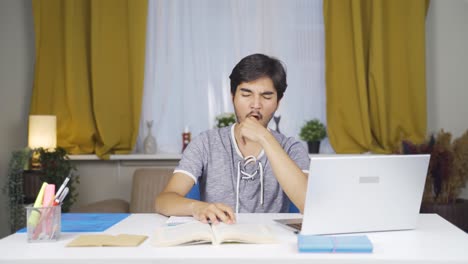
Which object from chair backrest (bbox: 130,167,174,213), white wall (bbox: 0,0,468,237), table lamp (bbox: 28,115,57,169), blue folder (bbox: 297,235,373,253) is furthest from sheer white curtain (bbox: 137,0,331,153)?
blue folder (bbox: 297,235,373,253)

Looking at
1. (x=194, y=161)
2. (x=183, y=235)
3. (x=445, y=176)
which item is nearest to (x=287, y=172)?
(x=194, y=161)

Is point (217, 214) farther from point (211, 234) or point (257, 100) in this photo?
point (257, 100)

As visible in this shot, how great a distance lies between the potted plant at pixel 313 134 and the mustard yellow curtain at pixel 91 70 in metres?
1.17

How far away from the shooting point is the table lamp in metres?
3.71

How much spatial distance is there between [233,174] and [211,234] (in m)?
0.74

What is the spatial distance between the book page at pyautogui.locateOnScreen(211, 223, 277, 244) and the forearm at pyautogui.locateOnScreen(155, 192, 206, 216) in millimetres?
324

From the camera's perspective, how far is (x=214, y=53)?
163 inches

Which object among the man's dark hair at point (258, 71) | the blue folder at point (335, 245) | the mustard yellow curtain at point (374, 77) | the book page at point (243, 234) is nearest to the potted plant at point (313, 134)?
the mustard yellow curtain at point (374, 77)

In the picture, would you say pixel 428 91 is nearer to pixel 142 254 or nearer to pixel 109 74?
pixel 109 74

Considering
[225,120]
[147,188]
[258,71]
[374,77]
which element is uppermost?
[374,77]

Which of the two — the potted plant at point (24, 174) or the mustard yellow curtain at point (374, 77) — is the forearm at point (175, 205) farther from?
the mustard yellow curtain at point (374, 77)

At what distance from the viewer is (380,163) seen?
1.48 metres

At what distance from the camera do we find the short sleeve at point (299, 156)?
222 centimetres

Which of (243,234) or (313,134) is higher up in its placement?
(313,134)
